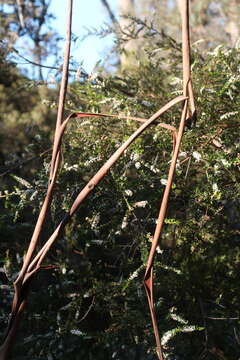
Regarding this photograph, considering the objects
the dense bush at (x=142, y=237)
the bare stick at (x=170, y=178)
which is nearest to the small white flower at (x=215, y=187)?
the dense bush at (x=142, y=237)

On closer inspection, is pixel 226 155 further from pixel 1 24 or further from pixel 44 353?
pixel 1 24

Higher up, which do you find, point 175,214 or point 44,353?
point 175,214

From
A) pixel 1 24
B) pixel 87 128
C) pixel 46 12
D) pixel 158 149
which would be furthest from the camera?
pixel 46 12

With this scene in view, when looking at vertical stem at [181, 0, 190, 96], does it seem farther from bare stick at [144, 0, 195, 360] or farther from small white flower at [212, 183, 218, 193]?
small white flower at [212, 183, 218, 193]

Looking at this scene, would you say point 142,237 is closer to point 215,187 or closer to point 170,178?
point 215,187

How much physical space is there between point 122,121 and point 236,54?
49 centimetres

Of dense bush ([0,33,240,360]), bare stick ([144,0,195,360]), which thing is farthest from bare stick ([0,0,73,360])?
dense bush ([0,33,240,360])

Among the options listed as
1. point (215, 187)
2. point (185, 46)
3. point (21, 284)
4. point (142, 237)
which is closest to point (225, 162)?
point (215, 187)

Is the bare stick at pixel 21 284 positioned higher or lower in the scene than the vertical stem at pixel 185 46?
lower

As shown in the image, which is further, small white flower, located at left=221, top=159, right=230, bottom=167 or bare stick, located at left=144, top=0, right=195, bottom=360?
small white flower, located at left=221, top=159, right=230, bottom=167

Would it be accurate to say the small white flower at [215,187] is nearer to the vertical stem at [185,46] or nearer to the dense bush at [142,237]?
the dense bush at [142,237]

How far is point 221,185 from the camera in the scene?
1367 millimetres

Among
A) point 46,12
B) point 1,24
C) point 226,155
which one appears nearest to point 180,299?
point 226,155

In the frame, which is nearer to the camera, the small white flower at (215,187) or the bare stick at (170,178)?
the bare stick at (170,178)
